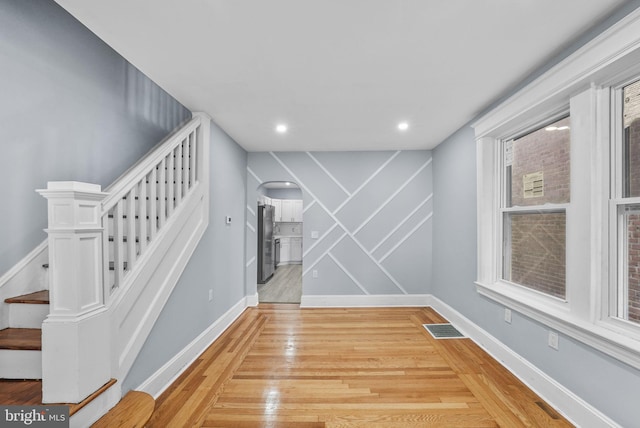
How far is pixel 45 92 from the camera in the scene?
1827 millimetres

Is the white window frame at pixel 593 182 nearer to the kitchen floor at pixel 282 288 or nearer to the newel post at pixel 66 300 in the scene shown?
the newel post at pixel 66 300

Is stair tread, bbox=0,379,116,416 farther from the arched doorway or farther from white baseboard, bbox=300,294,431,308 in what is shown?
the arched doorway

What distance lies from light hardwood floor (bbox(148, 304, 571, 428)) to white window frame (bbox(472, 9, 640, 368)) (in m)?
0.70

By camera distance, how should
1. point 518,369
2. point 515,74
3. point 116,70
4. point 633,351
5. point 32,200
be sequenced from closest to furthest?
point 633,351, point 32,200, point 515,74, point 518,369, point 116,70

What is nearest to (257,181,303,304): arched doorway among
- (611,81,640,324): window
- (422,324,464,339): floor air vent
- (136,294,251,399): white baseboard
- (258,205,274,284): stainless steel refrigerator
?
(258,205,274,284): stainless steel refrigerator

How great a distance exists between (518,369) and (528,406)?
0.41 meters

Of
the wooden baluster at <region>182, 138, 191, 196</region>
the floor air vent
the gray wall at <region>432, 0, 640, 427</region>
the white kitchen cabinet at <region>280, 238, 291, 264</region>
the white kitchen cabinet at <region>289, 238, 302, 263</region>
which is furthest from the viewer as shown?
the white kitchen cabinet at <region>289, 238, 302, 263</region>

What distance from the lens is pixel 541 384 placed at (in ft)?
6.54

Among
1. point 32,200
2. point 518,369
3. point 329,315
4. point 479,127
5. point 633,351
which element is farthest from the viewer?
point 329,315

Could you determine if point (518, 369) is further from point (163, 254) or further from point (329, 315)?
point (163, 254)

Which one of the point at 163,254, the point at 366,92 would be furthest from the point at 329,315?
the point at 366,92

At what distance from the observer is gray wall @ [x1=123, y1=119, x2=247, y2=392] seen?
2.07 metres

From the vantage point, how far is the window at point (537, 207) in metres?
2.03

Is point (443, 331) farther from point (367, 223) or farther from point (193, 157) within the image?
point (193, 157)
